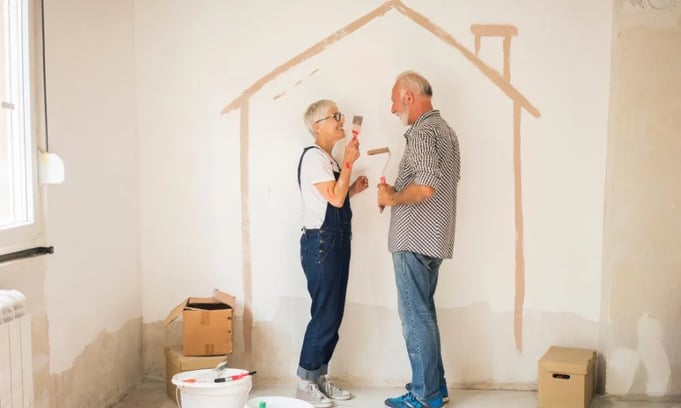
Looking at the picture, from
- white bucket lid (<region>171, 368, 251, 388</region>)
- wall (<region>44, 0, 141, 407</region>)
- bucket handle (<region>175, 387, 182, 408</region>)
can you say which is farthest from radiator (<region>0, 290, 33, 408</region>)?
bucket handle (<region>175, 387, 182, 408</region>)

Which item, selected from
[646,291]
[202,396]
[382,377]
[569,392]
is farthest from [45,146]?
[646,291]

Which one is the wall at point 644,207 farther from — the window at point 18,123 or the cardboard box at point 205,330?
the window at point 18,123

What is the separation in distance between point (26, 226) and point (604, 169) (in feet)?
9.47

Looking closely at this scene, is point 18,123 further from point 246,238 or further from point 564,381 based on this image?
point 564,381

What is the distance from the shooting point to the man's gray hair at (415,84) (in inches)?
136

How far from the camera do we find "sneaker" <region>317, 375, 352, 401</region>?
365 cm

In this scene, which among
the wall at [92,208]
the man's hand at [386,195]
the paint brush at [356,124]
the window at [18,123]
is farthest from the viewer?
the paint brush at [356,124]

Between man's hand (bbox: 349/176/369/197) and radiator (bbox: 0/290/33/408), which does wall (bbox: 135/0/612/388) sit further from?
radiator (bbox: 0/290/33/408)

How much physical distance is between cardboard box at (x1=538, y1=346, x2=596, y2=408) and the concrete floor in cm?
17

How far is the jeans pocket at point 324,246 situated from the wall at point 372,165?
1.47 feet

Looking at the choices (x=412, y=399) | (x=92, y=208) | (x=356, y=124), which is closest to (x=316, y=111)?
(x=356, y=124)

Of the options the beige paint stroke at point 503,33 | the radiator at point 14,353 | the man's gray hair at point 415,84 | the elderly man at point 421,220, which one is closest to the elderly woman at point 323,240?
the elderly man at point 421,220

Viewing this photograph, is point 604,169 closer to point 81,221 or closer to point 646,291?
point 646,291

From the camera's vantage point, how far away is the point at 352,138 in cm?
379
